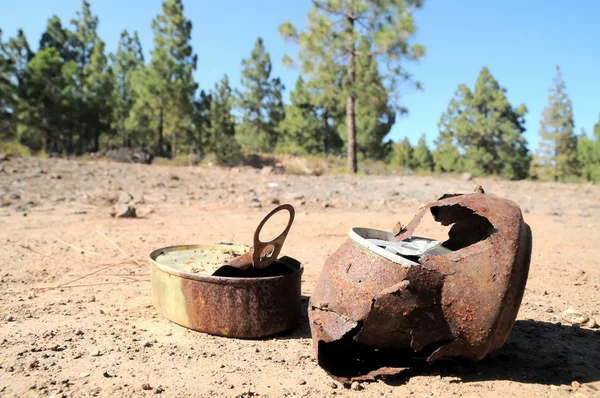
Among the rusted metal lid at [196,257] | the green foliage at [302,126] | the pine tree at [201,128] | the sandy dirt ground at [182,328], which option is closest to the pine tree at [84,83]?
the pine tree at [201,128]

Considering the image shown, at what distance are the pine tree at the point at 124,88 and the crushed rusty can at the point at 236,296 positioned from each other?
2947 cm

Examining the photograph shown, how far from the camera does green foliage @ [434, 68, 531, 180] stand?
32438 mm

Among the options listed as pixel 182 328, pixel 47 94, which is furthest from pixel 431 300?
pixel 47 94

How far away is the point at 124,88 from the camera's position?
114ft

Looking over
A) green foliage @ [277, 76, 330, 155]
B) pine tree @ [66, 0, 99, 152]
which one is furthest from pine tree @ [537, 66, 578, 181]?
pine tree @ [66, 0, 99, 152]

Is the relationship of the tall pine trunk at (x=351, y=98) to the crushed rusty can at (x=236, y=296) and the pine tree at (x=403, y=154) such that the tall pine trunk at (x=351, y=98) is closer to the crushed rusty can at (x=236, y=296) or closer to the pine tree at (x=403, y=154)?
the crushed rusty can at (x=236, y=296)

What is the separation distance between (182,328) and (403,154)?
44.1 metres

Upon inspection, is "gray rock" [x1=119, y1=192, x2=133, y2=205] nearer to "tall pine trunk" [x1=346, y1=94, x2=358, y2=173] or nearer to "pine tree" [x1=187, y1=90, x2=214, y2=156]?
"tall pine trunk" [x1=346, y1=94, x2=358, y2=173]

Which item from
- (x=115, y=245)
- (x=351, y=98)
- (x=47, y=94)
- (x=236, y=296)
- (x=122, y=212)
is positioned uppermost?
(x=47, y=94)

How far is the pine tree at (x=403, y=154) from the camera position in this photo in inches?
1766

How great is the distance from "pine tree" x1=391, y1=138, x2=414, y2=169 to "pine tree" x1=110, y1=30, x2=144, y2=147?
23934 mm

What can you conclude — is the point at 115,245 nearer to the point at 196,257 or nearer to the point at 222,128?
the point at 196,257

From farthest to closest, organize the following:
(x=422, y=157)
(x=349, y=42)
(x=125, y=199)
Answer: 1. (x=422, y=157)
2. (x=349, y=42)
3. (x=125, y=199)

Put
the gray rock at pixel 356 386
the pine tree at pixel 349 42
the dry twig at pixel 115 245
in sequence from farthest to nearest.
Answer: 1. the pine tree at pixel 349 42
2. the dry twig at pixel 115 245
3. the gray rock at pixel 356 386
